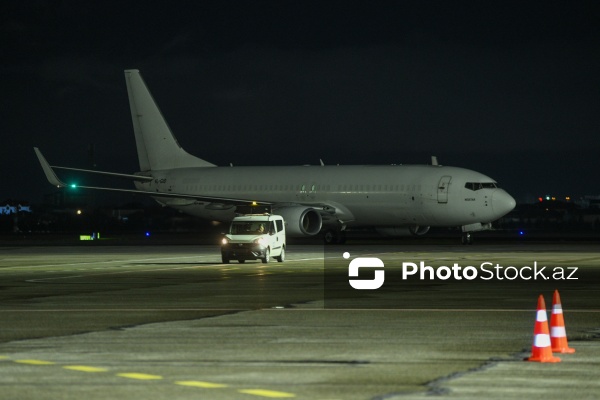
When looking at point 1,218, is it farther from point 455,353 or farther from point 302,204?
point 455,353

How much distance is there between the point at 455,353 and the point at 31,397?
658 centimetres

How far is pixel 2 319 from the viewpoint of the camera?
2283cm

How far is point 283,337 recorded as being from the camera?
19312 millimetres

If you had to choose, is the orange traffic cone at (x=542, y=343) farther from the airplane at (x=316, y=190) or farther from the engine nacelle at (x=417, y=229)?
the engine nacelle at (x=417, y=229)

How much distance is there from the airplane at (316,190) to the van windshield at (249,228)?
17.9 meters

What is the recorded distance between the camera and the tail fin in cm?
7838

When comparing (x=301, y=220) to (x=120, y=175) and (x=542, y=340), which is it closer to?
(x=120, y=175)

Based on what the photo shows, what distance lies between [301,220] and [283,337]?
148 feet

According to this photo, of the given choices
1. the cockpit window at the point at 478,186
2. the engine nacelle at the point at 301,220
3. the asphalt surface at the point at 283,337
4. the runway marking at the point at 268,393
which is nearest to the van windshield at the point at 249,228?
the asphalt surface at the point at 283,337

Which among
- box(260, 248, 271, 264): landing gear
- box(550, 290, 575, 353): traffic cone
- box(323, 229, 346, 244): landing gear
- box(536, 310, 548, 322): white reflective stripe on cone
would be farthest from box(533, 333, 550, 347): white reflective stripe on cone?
box(323, 229, 346, 244): landing gear

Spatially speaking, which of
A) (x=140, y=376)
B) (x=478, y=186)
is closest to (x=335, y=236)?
(x=478, y=186)

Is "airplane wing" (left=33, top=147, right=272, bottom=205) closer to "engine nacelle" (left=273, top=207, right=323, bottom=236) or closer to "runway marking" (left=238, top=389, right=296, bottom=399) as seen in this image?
"engine nacelle" (left=273, top=207, right=323, bottom=236)

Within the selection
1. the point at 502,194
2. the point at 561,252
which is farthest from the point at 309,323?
the point at 502,194

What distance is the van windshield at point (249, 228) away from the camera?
46094 millimetres
